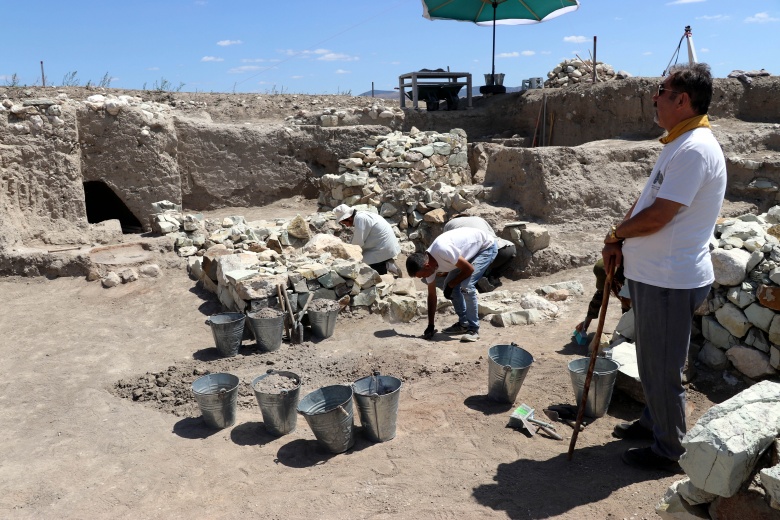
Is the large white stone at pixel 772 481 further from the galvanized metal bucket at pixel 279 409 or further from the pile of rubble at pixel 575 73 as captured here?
the pile of rubble at pixel 575 73

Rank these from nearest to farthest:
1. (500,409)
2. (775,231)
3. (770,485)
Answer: (770,485)
(500,409)
(775,231)

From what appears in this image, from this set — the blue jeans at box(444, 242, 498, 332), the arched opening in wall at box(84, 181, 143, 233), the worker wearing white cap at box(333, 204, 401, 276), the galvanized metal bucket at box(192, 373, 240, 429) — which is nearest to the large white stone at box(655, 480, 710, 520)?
the galvanized metal bucket at box(192, 373, 240, 429)

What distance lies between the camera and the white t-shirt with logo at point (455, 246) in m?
5.67

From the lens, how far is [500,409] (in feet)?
Result: 14.2

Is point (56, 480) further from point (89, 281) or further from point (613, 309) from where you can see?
point (613, 309)

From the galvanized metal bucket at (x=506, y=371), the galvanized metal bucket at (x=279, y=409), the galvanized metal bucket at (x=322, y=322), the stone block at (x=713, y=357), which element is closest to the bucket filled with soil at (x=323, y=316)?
the galvanized metal bucket at (x=322, y=322)

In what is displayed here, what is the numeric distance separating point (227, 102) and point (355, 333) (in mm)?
8925

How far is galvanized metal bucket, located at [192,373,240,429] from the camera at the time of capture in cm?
430

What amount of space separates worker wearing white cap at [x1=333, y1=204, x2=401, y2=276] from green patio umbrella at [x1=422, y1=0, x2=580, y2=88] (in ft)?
31.0

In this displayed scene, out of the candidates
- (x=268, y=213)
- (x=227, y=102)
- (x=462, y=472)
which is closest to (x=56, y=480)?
(x=462, y=472)

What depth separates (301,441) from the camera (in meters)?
4.15

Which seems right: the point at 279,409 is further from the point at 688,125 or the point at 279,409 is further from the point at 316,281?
the point at 688,125

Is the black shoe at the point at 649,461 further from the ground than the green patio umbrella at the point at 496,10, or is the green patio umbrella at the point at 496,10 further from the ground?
the green patio umbrella at the point at 496,10

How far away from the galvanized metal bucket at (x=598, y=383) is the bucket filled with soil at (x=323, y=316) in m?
2.69
